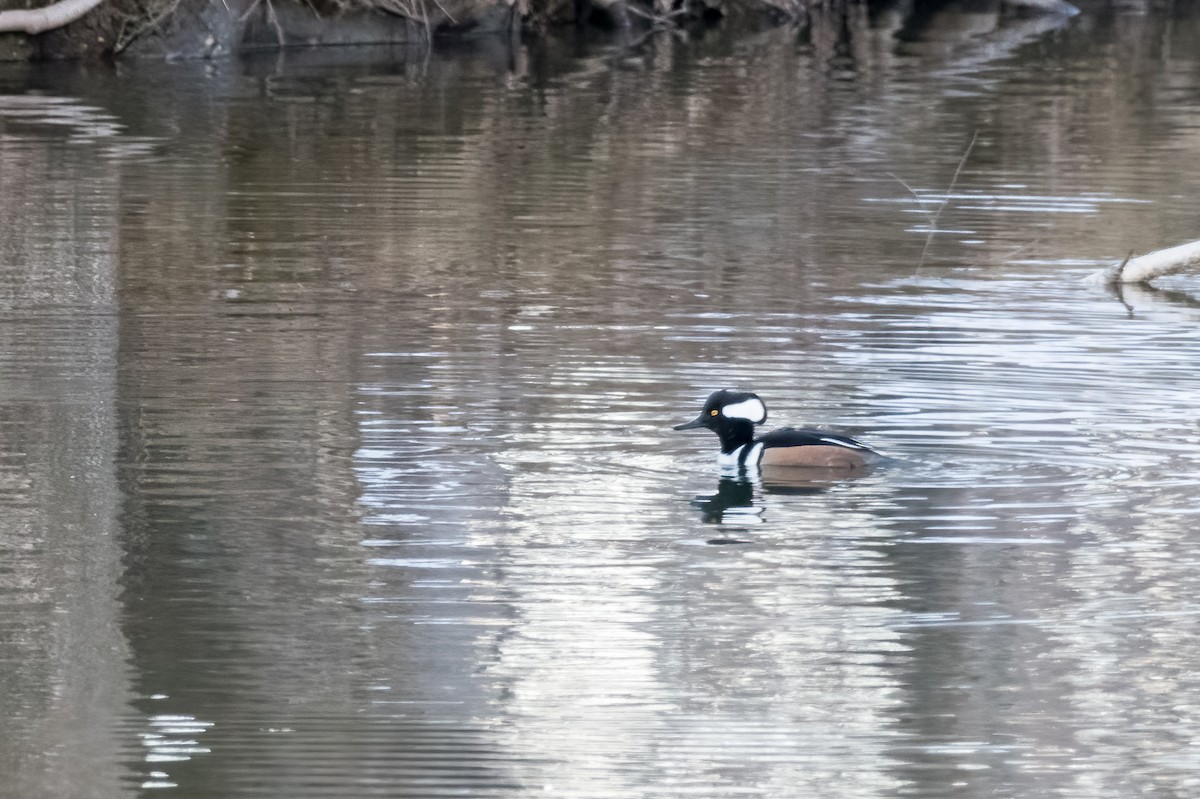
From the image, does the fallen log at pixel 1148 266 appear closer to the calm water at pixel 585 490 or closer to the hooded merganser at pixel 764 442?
the calm water at pixel 585 490

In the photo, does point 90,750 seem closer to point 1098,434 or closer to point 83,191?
point 1098,434

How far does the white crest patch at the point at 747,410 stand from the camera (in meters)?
8.53

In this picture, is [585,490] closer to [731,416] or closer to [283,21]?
[731,416]

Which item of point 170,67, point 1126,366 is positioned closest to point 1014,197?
point 1126,366

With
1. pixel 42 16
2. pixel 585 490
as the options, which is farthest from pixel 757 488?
pixel 42 16

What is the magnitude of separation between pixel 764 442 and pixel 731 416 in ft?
0.59

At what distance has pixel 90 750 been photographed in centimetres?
575

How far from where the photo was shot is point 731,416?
8547mm

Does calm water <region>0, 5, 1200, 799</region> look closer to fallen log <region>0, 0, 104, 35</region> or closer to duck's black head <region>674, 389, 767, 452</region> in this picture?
duck's black head <region>674, 389, 767, 452</region>

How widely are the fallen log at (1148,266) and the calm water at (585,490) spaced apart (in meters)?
0.14

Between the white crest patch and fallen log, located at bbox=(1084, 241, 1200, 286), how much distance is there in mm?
5002

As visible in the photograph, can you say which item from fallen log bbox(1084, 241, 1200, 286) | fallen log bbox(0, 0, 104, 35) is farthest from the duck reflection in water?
fallen log bbox(0, 0, 104, 35)

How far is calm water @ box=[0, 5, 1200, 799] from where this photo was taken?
19.3 feet

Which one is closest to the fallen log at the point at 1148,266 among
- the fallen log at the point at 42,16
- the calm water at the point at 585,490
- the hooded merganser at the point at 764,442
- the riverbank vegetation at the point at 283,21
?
the calm water at the point at 585,490
